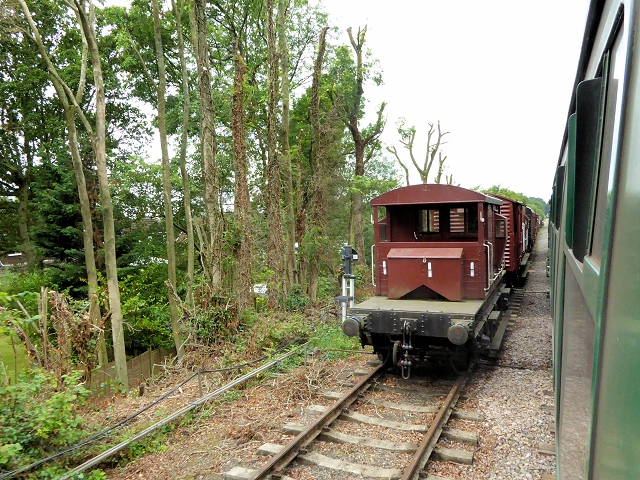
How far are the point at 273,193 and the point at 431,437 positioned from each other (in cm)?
926

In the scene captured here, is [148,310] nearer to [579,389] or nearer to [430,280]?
[430,280]

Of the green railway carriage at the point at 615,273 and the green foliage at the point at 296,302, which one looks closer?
the green railway carriage at the point at 615,273

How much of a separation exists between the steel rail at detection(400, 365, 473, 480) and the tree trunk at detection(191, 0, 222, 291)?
5690mm

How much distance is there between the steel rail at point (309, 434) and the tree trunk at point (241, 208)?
172 inches

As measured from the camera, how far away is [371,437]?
5.62m

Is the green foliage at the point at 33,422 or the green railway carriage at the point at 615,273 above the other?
the green railway carriage at the point at 615,273

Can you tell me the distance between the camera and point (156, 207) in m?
19.6

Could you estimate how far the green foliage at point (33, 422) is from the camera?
15.8 feet

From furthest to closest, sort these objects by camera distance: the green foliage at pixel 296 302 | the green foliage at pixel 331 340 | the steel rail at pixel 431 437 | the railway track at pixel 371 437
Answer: the green foliage at pixel 296 302, the green foliage at pixel 331 340, the railway track at pixel 371 437, the steel rail at pixel 431 437

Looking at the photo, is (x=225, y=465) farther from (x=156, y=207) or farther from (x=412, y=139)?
(x=412, y=139)

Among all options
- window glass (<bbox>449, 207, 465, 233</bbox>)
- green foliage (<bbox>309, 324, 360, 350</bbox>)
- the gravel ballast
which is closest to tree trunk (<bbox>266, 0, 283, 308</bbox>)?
green foliage (<bbox>309, 324, 360, 350</bbox>)

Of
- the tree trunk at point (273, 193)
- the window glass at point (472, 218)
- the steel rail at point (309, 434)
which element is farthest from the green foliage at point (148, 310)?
the window glass at point (472, 218)

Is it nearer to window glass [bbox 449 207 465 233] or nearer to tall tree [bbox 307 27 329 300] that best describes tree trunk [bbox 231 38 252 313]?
tall tree [bbox 307 27 329 300]

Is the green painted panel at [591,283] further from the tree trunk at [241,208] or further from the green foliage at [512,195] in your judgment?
the green foliage at [512,195]
